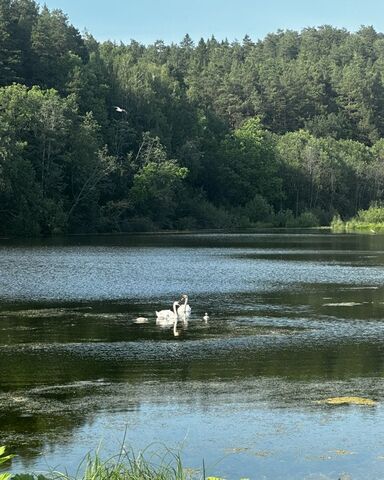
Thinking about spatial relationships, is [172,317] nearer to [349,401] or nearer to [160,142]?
[349,401]

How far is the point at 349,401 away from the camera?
52.0 feet

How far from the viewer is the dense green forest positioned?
8538 centimetres

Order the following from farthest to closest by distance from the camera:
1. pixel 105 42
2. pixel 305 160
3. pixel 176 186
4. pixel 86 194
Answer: pixel 105 42, pixel 305 160, pixel 176 186, pixel 86 194

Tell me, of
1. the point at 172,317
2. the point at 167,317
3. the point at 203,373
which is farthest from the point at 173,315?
the point at 203,373

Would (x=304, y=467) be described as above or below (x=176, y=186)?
below

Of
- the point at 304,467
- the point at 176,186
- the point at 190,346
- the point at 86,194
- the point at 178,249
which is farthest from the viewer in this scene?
the point at 176,186

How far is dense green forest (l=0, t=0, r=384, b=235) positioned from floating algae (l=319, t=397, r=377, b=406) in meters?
62.4

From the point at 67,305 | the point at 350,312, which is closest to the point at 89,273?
the point at 67,305

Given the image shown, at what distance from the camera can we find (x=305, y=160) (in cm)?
12381

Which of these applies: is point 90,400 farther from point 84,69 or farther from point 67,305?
point 84,69

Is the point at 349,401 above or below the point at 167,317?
below

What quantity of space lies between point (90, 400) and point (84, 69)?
3540 inches

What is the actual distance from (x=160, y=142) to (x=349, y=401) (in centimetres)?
9109

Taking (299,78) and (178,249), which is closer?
(178,249)
